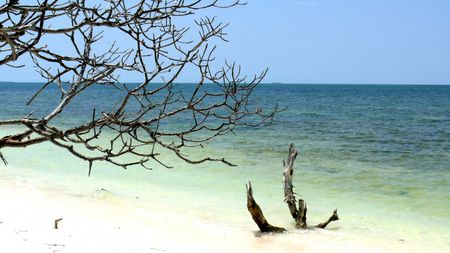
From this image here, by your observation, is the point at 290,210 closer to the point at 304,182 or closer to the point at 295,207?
the point at 295,207

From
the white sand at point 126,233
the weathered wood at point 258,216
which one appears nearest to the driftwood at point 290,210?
the weathered wood at point 258,216

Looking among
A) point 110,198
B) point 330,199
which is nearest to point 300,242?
point 330,199

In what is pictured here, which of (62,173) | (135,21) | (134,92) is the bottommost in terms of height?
(62,173)

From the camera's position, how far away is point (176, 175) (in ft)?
39.9

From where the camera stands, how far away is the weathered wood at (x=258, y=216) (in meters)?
7.49

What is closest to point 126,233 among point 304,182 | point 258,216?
point 258,216

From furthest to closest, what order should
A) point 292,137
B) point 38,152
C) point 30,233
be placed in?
point 292,137, point 38,152, point 30,233

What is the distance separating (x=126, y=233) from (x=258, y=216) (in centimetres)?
172

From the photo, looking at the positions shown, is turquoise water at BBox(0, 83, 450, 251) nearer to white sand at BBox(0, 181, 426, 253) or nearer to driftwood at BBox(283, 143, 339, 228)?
driftwood at BBox(283, 143, 339, 228)

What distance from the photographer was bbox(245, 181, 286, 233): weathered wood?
7.49 meters

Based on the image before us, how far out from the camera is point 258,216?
7.53 meters

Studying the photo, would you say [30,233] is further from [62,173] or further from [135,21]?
[62,173]

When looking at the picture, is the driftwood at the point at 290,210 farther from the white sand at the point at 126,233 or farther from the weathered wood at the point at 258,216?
the white sand at the point at 126,233

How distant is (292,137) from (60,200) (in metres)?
12.5
